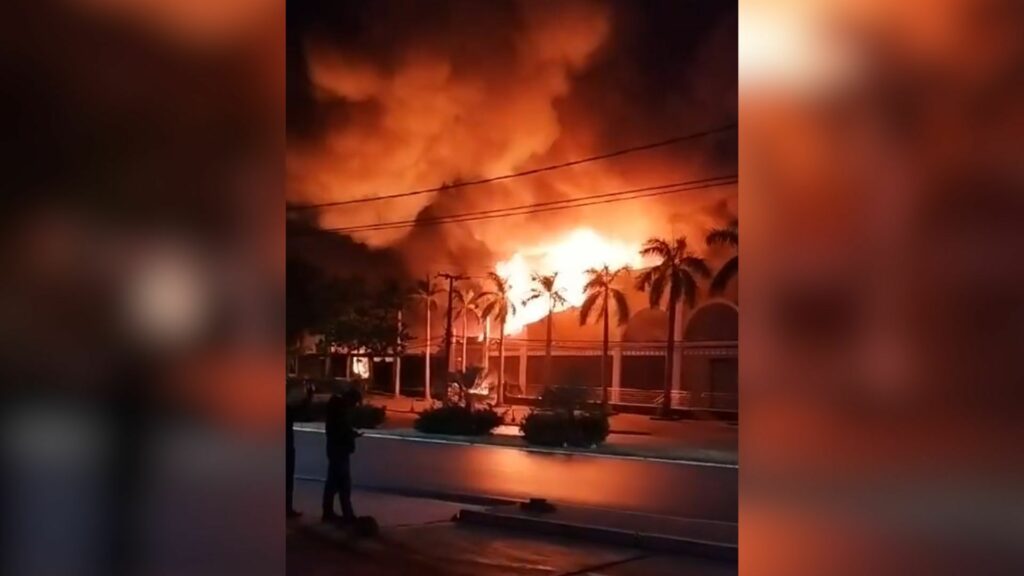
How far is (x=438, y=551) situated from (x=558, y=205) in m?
0.75

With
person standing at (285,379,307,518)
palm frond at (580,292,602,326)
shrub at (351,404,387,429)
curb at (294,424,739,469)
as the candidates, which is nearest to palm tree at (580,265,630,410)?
palm frond at (580,292,602,326)

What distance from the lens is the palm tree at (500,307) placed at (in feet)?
5.92

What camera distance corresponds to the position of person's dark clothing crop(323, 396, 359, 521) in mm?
1956

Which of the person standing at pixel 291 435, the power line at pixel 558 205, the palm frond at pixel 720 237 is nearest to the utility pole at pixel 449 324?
the power line at pixel 558 205

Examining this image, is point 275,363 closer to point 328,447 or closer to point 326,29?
point 328,447

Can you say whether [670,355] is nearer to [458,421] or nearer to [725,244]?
[725,244]

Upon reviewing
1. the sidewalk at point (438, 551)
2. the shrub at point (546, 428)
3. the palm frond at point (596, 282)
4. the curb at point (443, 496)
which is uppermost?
the palm frond at point (596, 282)

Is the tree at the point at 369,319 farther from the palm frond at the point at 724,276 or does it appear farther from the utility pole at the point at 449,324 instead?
the palm frond at the point at 724,276

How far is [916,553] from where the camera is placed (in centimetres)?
166

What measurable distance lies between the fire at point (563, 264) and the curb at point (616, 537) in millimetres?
379

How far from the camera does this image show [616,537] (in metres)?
1.75

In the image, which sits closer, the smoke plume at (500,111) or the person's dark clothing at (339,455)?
the smoke plume at (500,111)

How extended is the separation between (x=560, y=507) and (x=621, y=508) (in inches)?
4.8

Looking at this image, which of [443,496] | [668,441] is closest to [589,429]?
[668,441]
